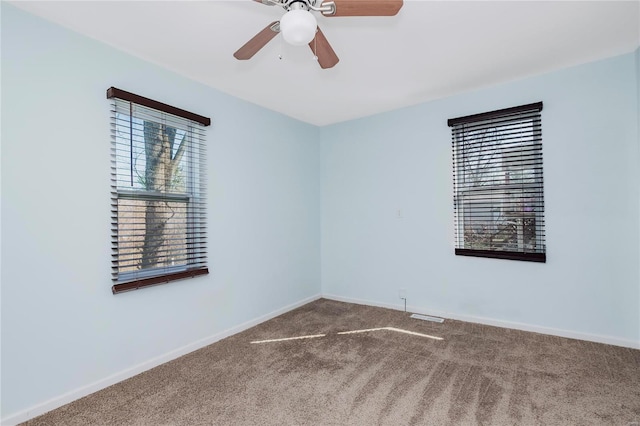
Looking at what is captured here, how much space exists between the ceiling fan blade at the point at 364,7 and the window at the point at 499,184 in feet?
6.99

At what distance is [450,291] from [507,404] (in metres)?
1.61

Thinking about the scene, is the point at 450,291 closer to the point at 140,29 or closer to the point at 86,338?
the point at 86,338

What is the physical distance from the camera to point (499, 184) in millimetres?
3219

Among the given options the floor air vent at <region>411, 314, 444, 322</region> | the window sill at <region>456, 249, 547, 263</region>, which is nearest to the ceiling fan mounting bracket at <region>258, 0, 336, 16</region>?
the window sill at <region>456, 249, 547, 263</region>

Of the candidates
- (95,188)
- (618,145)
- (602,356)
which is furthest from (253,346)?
(618,145)

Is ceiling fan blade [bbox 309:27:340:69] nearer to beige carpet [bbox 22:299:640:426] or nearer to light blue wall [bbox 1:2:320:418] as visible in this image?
light blue wall [bbox 1:2:320:418]

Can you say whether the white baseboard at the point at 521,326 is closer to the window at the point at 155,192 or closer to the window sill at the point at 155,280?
the window sill at the point at 155,280

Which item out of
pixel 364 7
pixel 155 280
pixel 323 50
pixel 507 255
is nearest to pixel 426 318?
pixel 507 255

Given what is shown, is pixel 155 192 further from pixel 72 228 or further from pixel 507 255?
pixel 507 255

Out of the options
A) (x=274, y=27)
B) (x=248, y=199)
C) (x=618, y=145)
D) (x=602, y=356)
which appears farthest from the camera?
(x=248, y=199)

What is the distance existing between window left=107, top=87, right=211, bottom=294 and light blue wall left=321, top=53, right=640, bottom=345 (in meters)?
1.97

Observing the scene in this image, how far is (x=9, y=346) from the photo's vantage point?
1852 mm

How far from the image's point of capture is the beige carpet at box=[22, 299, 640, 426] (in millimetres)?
1874

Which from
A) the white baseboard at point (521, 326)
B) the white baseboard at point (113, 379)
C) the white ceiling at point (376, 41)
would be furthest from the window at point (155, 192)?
the white baseboard at point (521, 326)
